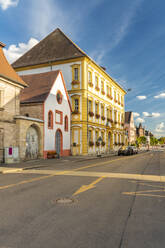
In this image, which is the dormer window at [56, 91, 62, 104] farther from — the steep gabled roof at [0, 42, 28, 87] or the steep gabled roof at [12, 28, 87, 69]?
the steep gabled roof at [12, 28, 87, 69]

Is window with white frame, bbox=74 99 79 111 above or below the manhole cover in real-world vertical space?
above

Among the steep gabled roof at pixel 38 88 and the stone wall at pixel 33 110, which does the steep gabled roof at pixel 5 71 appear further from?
the steep gabled roof at pixel 38 88

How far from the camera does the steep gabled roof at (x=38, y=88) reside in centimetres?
2439

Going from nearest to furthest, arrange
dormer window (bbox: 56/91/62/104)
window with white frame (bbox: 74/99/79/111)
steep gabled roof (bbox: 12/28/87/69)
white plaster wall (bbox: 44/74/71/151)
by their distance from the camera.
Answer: white plaster wall (bbox: 44/74/71/151) < dormer window (bbox: 56/91/62/104) < window with white frame (bbox: 74/99/79/111) < steep gabled roof (bbox: 12/28/87/69)

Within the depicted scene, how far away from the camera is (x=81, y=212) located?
17.3 feet

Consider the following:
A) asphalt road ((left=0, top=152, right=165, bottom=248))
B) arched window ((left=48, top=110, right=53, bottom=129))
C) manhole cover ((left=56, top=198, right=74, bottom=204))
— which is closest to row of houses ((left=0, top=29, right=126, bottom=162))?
arched window ((left=48, top=110, right=53, bottom=129))

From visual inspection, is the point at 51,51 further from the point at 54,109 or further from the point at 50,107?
the point at 50,107

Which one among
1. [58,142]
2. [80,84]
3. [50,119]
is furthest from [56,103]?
[80,84]

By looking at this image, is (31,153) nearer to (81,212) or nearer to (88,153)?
(88,153)

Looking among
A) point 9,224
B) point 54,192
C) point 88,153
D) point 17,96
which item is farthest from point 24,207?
point 88,153

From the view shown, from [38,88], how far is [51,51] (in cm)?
1058

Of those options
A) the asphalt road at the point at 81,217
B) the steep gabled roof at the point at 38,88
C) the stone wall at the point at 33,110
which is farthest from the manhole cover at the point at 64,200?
the steep gabled roof at the point at 38,88

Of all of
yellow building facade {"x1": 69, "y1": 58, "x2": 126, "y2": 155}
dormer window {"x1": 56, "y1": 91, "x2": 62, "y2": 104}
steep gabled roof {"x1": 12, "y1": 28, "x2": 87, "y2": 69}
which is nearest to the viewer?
dormer window {"x1": 56, "y1": 91, "x2": 62, "y2": 104}

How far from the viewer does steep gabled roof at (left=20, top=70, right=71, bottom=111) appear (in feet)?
80.0
